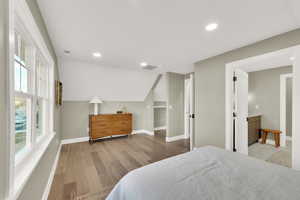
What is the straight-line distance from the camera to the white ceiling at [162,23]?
4.34 feet

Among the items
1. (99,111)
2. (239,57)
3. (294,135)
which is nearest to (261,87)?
(239,57)

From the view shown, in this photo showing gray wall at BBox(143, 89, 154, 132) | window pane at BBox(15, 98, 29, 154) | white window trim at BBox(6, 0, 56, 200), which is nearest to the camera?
white window trim at BBox(6, 0, 56, 200)

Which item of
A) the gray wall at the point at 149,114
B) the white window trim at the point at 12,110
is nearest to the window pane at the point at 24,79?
the white window trim at the point at 12,110

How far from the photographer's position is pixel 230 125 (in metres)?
2.52

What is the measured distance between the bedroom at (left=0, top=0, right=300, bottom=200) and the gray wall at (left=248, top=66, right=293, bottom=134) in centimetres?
219

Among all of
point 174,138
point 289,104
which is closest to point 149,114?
point 174,138

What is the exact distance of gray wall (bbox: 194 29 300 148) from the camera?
92.0 inches

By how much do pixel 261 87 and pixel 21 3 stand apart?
553 centimetres

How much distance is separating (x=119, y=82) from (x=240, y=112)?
3436mm

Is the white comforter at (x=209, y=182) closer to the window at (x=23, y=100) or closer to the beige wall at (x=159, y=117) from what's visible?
the window at (x=23, y=100)

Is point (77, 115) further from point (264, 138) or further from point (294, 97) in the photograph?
point (264, 138)

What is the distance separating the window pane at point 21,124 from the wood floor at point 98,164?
0.92 metres

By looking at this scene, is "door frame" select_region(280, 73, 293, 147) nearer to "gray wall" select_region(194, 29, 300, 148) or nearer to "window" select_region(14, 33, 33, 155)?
"gray wall" select_region(194, 29, 300, 148)

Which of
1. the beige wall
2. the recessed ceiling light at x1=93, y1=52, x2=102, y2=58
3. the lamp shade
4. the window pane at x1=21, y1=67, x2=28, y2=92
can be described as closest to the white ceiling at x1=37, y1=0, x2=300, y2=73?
the recessed ceiling light at x1=93, y1=52, x2=102, y2=58
